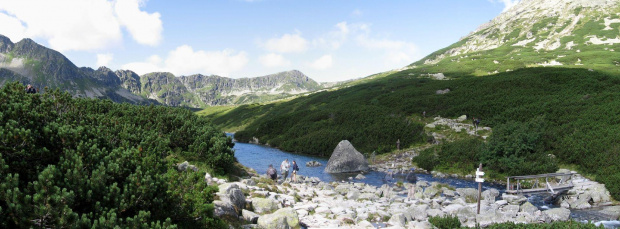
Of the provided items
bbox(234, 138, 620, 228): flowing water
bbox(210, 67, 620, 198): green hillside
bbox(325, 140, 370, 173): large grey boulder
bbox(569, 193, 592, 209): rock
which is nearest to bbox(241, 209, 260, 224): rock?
bbox(234, 138, 620, 228): flowing water

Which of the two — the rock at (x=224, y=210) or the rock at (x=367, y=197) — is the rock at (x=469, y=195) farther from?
the rock at (x=224, y=210)

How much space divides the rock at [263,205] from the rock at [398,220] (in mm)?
6235

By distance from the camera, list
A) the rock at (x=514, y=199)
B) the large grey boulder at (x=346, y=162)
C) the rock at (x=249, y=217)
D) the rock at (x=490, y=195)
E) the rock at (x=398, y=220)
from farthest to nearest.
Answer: the large grey boulder at (x=346, y=162), the rock at (x=490, y=195), the rock at (x=514, y=199), the rock at (x=398, y=220), the rock at (x=249, y=217)

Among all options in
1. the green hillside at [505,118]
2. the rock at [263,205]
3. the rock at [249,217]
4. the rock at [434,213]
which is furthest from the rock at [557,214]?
the rock at [249,217]

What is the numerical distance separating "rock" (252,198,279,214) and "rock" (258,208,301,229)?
61.0 inches

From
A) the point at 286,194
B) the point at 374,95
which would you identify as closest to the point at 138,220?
the point at 286,194

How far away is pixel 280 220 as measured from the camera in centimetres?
1341

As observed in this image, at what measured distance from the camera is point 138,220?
7418mm

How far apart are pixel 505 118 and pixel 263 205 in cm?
4002

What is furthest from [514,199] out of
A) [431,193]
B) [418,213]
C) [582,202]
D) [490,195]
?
[418,213]

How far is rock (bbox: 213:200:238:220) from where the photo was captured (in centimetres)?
1235

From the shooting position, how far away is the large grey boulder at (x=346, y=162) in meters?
40.2

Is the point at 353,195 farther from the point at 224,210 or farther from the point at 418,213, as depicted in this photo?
the point at 224,210

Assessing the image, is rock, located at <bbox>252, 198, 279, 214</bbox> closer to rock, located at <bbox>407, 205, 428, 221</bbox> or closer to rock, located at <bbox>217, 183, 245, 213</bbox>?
rock, located at <bbox>217, 183, 245, 213</bbox>
